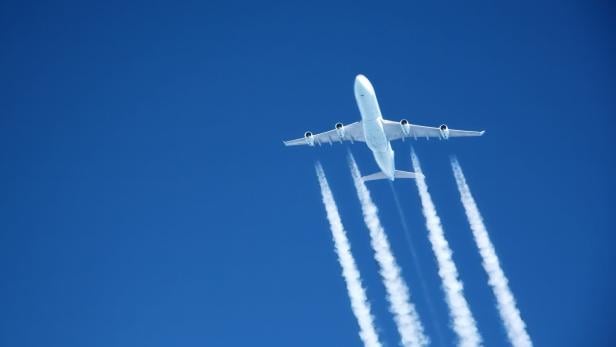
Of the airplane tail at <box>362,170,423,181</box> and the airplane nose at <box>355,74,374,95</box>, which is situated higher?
the airplane nose at <box>355,74,374,95</box>

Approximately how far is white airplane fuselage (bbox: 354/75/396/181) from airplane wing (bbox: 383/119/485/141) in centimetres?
136

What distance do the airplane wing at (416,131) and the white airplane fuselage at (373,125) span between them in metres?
1.36

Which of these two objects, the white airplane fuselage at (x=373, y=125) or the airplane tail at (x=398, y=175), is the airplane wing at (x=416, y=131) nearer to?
the white airplane fuselage at (x=373, y=125)

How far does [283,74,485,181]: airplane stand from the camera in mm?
68375

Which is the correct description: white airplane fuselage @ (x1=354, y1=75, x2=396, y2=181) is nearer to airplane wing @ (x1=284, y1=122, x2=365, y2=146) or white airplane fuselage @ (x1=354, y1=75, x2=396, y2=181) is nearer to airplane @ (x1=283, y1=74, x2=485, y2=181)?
airplane @ (x1=283, y1=74, x2=485, y2=181)

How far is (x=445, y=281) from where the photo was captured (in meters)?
73.2

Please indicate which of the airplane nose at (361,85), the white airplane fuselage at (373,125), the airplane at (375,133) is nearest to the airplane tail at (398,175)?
the airplane at (375,133)

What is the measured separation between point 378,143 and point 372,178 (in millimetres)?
6511

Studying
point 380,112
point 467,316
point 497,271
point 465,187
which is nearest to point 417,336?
point 467,316

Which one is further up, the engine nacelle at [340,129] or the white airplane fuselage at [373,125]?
the engine nacelle at [340,129]

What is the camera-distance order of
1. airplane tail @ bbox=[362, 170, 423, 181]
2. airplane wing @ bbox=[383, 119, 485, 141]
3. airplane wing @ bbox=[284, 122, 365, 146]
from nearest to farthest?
1. airplane wing @ bbox=[383, 119, 485, 141]
2. airplane wing @ bbox=[284, 122, 365, 146]
3. airplane tail @ bbox=[362, 170, 423, 181]

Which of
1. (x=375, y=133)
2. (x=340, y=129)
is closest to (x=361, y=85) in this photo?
(x=375, y=133)

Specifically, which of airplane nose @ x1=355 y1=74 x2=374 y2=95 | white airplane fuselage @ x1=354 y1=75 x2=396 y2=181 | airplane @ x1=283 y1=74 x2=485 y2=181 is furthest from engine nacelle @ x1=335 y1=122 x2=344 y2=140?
airplane nose @ x1=355 y1=74 x2=374 y2=95

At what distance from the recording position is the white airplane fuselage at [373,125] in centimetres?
6762
